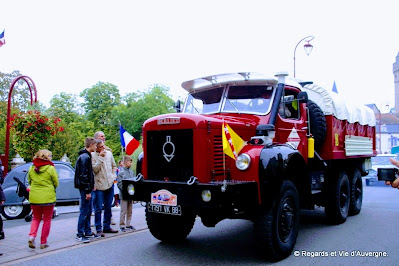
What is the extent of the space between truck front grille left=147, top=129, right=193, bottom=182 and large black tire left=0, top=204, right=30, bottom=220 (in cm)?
552

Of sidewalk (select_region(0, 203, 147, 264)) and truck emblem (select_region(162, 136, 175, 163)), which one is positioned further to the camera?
sidewalk (select_region(0, 203, 147, 264))

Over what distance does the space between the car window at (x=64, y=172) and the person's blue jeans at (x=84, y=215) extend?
16.1 ft

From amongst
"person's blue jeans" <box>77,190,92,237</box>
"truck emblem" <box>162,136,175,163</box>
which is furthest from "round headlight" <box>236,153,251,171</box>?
"person's blue jeans" <box>77,190,92,237</box>

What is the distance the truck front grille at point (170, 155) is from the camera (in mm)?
5445

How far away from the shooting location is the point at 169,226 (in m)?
6.55

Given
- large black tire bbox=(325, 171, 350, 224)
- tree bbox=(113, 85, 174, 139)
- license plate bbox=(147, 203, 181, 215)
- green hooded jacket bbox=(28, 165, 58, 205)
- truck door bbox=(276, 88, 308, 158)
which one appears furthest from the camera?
tree bbox=(113, 85, 174, 139)

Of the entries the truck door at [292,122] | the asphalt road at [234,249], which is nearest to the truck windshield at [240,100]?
the truck door at [292,122]

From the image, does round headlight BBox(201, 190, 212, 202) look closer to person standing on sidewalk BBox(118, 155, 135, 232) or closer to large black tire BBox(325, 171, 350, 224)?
person standing on sidewalk BBox(118, 155, 135, 232)

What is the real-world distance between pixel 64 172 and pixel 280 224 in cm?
790

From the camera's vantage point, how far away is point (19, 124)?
13.4 metres

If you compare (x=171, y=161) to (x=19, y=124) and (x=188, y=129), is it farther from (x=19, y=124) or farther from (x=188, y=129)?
(x=19, y=124)

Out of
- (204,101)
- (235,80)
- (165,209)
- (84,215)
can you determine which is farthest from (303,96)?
(84,215)

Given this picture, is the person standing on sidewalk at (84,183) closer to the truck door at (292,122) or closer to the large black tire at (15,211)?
the truck door at (292,122)

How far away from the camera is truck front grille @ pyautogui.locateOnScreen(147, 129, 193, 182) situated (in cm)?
545
